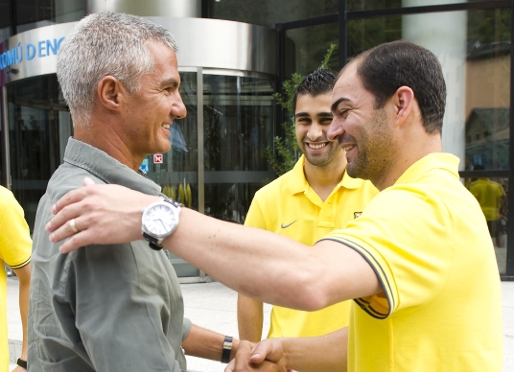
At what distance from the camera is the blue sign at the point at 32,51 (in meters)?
8.41

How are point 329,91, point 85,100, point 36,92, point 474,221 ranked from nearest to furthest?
1. point 474,221
2. point 85,100
3. point 329,91
4. point 36,92

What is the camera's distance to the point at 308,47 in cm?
916

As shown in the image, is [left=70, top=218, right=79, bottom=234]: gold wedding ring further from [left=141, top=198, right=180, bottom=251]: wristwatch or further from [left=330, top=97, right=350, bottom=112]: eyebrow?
[left=330, top=97, right=350, bottom=112]: eyebrow

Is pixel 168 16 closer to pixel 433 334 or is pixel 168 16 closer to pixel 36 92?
pixel 36 92

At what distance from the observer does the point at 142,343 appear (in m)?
1.38

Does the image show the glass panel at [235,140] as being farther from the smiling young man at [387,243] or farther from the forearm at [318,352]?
the smiling young man at [387,243]

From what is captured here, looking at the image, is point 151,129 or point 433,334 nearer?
point 433,334

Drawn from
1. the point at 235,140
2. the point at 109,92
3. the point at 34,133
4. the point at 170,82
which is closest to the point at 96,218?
the point at 109,92

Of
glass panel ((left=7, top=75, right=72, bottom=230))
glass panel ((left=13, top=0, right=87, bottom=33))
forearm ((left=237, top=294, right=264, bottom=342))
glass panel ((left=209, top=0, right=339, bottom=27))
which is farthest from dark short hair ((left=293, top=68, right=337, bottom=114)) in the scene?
glass panel ((left=13, top=0, right=87, bottom=33))

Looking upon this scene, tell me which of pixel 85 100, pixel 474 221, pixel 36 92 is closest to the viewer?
pixel 474 221

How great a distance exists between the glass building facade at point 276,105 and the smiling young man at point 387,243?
6774mm

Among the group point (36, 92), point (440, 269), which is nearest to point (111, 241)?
point (440, 269)

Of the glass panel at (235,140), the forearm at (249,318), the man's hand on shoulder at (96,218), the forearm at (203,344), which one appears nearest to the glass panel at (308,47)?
the glass panel at (235,140)

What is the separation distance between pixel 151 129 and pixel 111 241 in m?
0.50
